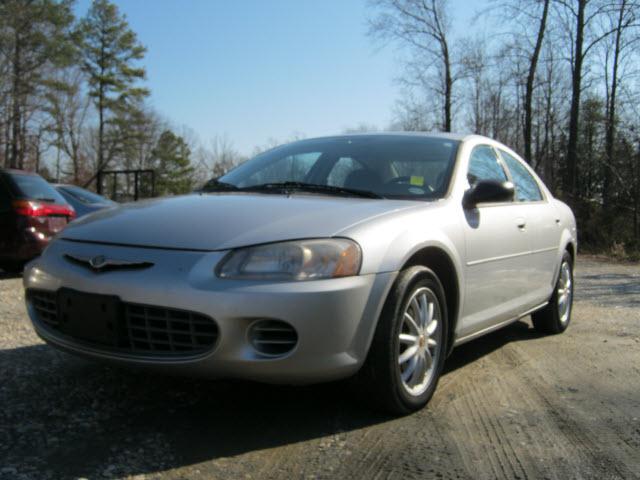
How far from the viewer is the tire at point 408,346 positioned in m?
2.75

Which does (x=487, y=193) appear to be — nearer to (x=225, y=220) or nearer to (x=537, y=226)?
(x=537, y=226)

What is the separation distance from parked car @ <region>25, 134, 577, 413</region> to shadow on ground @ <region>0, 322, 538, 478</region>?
1.01 ft

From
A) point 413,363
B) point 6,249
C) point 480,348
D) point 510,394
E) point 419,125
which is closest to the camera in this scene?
point 413,363

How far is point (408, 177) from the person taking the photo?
11.9ft

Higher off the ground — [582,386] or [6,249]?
[6,249]

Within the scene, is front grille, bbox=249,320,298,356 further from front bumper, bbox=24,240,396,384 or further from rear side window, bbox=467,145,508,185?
rear side window, bbox=467,145,508,185

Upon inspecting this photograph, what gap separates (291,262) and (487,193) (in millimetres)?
1475

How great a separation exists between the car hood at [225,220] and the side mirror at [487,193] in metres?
0.48

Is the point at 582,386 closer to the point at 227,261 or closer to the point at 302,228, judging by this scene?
the point at 302,228

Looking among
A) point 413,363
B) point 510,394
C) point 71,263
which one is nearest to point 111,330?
point 71,263

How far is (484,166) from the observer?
13.5 feet

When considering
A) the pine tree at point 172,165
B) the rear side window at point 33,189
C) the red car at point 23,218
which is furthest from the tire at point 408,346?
the pine tree at point 172,165

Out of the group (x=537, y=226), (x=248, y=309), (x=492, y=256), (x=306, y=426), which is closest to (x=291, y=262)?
(x=248, y=309)

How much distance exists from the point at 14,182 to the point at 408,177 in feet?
17.8
